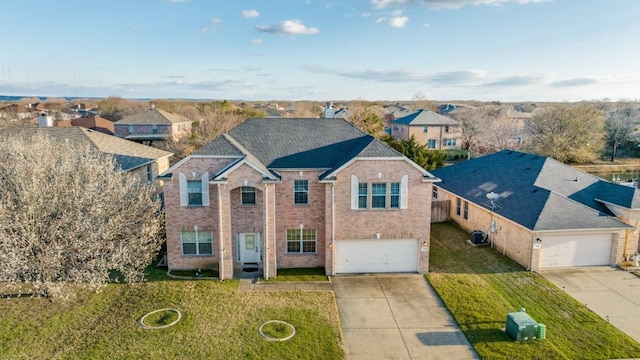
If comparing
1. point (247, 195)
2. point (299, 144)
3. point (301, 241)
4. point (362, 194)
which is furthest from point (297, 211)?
point (299, 144)

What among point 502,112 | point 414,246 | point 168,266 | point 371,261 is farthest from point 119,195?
point 502,112

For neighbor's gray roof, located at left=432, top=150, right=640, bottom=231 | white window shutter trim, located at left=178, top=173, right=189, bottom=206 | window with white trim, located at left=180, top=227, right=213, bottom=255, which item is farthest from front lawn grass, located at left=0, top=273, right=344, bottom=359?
neighbor's gray roof, located at left=432, top=150, right=640, bottom=231

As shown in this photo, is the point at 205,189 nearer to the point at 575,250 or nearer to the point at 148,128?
the point at 575,250

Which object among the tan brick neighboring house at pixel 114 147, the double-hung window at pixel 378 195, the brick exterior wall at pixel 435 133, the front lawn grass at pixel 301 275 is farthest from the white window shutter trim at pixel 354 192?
the brick exterior wall at pixel 435 133

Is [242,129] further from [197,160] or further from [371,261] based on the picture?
[371,261]

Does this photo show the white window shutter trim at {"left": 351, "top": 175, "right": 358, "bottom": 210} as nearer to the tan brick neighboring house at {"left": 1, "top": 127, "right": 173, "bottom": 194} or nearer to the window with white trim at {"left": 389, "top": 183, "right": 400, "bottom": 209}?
the window with white trim at {"left": 389, "top": 183, "right": 400, "bottom": 209}

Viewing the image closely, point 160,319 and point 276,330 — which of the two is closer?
point 276,330
